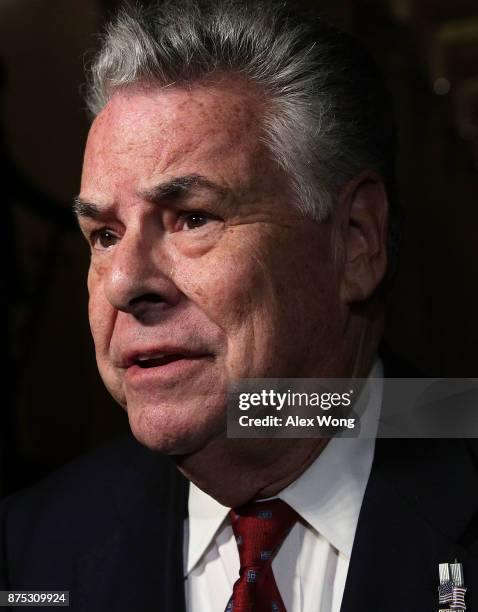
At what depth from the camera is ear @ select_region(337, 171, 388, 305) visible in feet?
4.42

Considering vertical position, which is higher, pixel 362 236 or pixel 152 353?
pixel 362 236

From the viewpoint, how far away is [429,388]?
1409 millimetres

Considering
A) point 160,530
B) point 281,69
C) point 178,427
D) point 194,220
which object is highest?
point 281,69

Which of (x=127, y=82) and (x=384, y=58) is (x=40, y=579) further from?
(x=384, y=58)

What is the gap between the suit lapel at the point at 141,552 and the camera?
1313 millimetres

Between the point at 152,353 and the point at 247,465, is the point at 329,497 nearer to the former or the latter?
the point at 247,465

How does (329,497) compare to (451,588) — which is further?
(329,497)

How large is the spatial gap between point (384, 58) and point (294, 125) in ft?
4.81

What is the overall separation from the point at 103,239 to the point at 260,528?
50cm

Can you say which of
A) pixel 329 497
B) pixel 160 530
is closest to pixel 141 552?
pixel 160 530

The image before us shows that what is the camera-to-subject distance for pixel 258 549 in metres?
1.26

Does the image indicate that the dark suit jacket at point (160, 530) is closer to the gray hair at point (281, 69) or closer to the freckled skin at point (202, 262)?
the freckled skin at point (202, 262)

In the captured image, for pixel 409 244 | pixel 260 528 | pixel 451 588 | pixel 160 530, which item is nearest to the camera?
pixel 451 588

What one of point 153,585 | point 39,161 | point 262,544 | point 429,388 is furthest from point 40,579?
point 39,161
